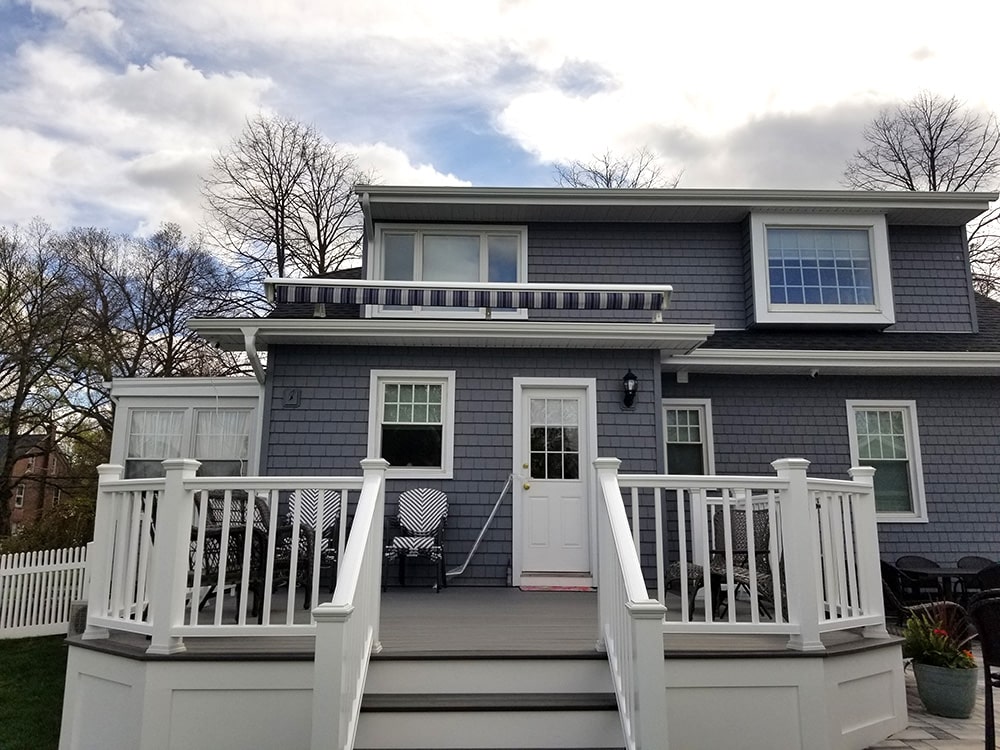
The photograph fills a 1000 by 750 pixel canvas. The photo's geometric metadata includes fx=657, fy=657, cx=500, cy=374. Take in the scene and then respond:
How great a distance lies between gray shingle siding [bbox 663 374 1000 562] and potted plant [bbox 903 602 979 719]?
340 cm

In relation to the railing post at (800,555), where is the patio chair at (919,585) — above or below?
below

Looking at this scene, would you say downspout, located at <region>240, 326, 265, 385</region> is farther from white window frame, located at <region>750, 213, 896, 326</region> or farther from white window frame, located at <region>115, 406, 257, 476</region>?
white window frame, located at <region>750, 213, 896, 326</region>

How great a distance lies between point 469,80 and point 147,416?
25.4ft

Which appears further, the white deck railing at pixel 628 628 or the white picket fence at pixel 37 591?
the white picket fence at pixel 37 591

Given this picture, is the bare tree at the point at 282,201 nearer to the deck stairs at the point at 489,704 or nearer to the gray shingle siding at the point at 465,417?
the gray shingle siding at the point at 465,417

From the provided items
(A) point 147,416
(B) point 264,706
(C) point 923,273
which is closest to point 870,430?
(C) point 923,273

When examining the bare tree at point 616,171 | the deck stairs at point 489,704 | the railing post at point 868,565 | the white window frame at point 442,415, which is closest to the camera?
the deck stairs at point 489,704

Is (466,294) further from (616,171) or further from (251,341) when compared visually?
(616,171)

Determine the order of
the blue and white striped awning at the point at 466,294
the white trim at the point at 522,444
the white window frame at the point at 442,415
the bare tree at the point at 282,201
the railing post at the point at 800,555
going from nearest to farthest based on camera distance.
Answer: the railing post at the point at 800,555
the white trim at the point at 522,444
the white window frame at the point at 442,415
the blue and white striped awning at the point at 466,294
the bare tree at the point at 282,201

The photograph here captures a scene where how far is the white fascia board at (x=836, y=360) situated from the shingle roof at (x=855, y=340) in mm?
212

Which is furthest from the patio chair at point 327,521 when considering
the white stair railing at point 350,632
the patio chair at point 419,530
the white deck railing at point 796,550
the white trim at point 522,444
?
the white deck railing at point 796,550

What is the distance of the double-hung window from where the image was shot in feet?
25.4

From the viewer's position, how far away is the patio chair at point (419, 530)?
20.7ft

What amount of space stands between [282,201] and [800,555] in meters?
17.5
